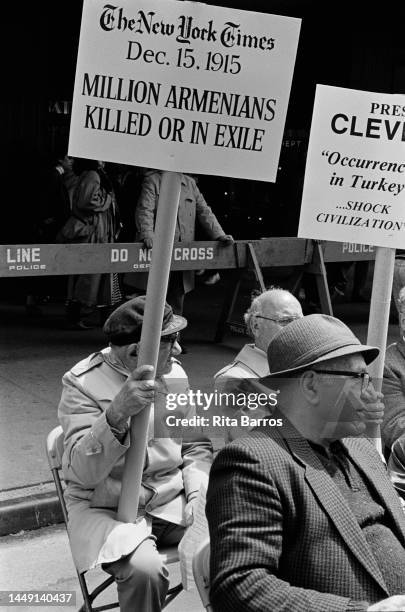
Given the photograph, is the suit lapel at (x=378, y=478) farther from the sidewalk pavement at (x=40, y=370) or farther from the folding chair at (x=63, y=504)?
the folding chair at (x=63, y=504)

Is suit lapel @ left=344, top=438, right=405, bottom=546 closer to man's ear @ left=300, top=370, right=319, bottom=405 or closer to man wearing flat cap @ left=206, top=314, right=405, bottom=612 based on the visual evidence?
man wearing flat cap @ left=206, top=314, right=405, bottom=612

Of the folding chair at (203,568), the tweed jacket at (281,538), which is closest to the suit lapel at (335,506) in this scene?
the tweed jacket at (281,538)

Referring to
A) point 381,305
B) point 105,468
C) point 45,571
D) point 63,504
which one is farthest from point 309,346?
point 45,571

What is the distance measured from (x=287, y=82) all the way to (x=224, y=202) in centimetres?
1061

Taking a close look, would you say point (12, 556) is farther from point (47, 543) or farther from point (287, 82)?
point (287, 82)

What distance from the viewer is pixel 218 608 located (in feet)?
7.53

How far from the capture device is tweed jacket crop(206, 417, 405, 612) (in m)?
2.24

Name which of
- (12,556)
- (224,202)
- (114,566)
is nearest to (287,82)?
(114,566)

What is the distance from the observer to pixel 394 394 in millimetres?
4207

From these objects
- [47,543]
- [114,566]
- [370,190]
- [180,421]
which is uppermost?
[370,190]

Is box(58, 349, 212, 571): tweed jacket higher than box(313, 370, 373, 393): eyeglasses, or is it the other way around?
box(313, 370, 373, 393): eyeglasses

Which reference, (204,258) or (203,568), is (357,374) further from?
(204,258)

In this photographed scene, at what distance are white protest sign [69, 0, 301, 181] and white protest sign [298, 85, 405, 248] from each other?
47 cm

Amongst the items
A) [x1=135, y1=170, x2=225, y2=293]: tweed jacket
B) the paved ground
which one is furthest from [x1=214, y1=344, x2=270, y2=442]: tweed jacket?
[x1=135, y1=170, x2=225, y2=293]: tweed jacket
